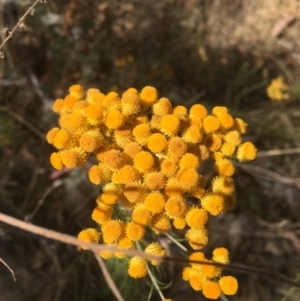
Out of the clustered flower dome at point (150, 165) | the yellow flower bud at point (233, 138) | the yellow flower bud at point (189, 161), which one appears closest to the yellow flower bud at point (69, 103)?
the clustered flower dome at point (150, 165)

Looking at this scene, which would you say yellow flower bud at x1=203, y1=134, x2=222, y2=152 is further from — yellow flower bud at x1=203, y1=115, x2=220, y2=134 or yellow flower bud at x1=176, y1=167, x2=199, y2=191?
yellow flower bud at x1=176, y1=167, x2=199, y2=191

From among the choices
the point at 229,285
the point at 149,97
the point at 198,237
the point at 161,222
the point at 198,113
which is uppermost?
the point at 149,97

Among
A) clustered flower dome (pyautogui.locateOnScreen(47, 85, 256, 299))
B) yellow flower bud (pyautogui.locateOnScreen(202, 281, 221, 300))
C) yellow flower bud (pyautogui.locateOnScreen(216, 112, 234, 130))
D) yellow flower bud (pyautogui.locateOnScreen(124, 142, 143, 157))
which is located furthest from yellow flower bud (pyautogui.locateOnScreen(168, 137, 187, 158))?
yellow flower bud (pyautogui.locateOnScreen(202, 281, 221, 300))

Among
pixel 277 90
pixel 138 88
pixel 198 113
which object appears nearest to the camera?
pixel 198 113

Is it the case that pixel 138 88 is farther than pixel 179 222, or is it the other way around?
pixel 138 88

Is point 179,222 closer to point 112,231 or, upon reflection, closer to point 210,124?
point 112,231

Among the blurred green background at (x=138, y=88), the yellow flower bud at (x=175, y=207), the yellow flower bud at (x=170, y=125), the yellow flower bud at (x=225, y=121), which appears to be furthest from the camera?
the blurred green background at (x=138, y=88)

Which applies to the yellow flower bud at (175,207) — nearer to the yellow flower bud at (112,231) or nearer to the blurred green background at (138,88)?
the yellow flower bud at (112,231)

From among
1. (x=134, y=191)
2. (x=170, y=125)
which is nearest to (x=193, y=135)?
(x=170, y=125)
